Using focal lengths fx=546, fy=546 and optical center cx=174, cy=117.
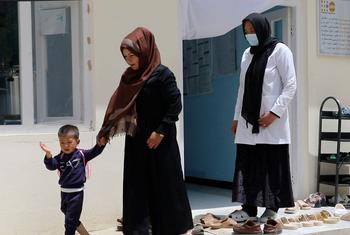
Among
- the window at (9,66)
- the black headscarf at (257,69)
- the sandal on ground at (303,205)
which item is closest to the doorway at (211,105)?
the sandal on ground at (303,205)

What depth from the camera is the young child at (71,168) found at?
13.0 ft

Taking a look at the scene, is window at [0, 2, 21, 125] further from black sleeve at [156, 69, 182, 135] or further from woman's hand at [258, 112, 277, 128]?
woman's hand at [258, 112, 277, 128]

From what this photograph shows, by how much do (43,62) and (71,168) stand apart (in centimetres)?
126

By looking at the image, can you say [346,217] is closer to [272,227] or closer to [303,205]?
[303,205]

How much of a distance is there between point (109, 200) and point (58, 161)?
3.27 feet

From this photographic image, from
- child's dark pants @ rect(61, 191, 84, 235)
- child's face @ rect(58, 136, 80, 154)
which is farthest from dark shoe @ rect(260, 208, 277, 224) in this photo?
child's face @ rect(58, 136, 80, 154)

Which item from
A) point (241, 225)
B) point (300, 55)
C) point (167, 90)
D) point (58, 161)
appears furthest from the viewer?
point (300, 55)

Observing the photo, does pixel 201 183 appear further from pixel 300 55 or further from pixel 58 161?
pixel 58 161

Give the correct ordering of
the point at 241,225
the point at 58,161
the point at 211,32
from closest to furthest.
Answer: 1. the point at 58,161
2. the point at 241,225
3. the point at 211,32

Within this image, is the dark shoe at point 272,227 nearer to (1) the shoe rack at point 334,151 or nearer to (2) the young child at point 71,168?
(2) the young child at point 71,168

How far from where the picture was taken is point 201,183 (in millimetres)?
7723

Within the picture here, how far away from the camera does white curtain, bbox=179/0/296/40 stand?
5.32 meters

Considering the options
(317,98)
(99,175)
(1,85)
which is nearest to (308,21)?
(317,98)

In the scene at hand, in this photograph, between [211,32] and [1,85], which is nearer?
[1,85]
